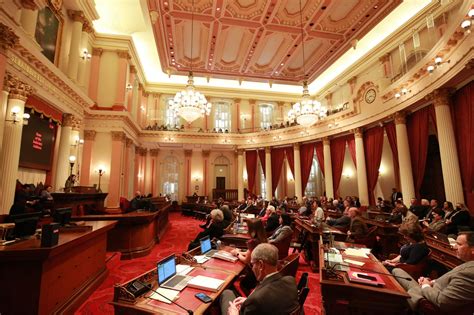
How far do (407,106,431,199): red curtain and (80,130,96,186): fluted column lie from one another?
42.1 ft

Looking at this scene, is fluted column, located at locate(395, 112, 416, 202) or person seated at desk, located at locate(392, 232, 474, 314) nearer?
person seated at desk, located at locate(392, 232, 474, 314)

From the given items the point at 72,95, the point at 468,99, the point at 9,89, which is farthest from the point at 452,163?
the point at 72,95

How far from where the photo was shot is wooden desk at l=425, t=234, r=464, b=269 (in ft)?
10.4

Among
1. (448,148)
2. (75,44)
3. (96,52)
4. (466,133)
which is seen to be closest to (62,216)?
(75,44)

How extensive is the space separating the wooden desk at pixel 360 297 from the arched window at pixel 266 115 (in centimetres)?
1636

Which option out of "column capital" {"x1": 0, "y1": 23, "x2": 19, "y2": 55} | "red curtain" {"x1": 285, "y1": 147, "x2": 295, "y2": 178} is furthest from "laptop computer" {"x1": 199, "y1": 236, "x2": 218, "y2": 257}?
"red curtain" {"x1": 285, "y1": 147, "x2": 295, "y2": 178}

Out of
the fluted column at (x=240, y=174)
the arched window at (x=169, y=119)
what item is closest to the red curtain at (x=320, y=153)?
the fluted column at (x=240, y=174)

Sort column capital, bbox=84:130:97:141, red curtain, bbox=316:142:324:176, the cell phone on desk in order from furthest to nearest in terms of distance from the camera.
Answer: red curtain, bbox=316:142:324:176 → column capital, bbox=84:130:97:141 → the cell phone on desk

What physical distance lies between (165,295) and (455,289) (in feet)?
8.02

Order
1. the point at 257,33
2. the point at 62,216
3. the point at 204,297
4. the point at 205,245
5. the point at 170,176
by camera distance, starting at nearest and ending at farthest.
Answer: the point at 204,297
the point at 205,245
the point at 62,216
the point at 257,33
the point at 170,176

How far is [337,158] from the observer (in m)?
12.4

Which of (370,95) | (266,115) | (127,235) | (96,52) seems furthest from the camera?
(266,115)

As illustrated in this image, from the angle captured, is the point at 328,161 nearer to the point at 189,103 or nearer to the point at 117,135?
Result: the point at 189,103

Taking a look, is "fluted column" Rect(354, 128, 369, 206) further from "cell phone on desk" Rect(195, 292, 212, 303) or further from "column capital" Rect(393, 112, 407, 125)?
Answer: "cell phone on desk" Rect(195, 292, 212, 303)
